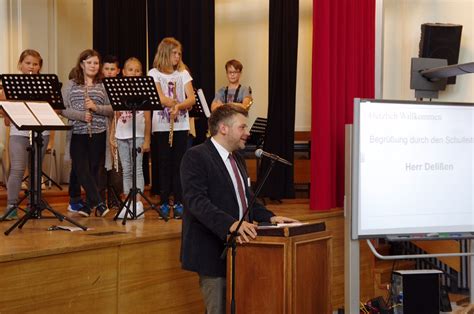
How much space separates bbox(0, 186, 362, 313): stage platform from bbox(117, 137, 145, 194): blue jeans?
61cm

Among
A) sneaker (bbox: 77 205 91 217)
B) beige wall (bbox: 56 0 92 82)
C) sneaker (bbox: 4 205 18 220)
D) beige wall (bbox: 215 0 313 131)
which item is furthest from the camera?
beige wall (bbox: 56 0 92 82)

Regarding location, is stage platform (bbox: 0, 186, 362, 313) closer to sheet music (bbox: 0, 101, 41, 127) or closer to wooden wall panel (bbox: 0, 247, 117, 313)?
wooden wall panel (bbox: 0, 247, 117, 313)

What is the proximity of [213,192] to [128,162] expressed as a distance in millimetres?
2406

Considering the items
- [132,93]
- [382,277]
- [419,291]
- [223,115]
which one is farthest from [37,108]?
[382,277]

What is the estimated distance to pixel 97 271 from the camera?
507cm

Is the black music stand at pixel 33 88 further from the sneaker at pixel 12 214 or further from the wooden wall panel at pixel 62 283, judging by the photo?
the wooden wall panel at pixel 62 283

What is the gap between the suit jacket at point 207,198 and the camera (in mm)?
4402

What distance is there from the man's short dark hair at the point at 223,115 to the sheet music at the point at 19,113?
68.7 inches

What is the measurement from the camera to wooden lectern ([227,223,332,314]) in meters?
4.20

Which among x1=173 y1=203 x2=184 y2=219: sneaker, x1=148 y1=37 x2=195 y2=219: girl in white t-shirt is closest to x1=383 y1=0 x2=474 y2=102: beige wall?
x1=148 y1=37 x2=195 y2=219: girl in white t-shirt

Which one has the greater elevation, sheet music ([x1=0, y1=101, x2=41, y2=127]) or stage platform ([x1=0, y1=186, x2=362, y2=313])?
sheet music ([x1=0, y1=101, x2=41, y2=127])

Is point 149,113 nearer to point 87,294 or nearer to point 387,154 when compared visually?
point 87,294

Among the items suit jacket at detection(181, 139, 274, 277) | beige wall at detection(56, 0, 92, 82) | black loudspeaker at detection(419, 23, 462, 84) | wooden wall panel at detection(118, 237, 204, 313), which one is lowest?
wooden wall panel at detection(118, 237, 204, 313)

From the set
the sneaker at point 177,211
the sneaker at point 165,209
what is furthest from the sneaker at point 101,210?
the sneaker at point 177,211
